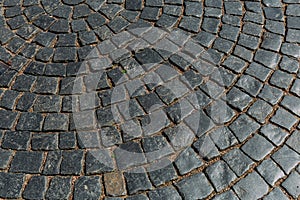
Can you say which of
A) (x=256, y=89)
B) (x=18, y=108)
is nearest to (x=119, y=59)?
(x=18, y=108)

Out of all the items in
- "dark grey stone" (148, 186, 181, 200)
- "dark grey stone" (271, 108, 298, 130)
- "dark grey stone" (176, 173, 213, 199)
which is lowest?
"dark grey stone" (148, 186, 181, 200)

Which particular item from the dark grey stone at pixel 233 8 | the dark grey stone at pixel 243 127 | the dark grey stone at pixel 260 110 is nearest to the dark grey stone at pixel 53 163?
the dark grey stone at pixel 243 127

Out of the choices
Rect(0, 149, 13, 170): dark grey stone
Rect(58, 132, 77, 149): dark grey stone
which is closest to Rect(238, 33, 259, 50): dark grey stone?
Rect(58, 132, 77, 149): dark grey stone

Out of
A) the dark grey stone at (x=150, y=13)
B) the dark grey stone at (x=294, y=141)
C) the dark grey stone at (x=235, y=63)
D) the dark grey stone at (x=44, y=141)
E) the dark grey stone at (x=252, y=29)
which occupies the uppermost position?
the dark grey stone at (x=150, y=13)

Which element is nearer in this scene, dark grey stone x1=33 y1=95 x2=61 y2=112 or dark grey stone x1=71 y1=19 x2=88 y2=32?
dark grey stone x1=33 y1=95 x2=61 y2=112

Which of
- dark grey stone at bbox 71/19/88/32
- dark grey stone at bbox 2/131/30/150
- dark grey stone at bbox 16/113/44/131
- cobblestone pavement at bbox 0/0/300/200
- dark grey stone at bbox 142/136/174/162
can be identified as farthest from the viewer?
dark grey stone at bbox 71/19/88/32

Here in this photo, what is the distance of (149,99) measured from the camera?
12.8 ft

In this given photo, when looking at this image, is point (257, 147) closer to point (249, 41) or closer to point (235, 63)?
point (235, 63)

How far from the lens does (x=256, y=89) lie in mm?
3938

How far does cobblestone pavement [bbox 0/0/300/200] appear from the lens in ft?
11.2

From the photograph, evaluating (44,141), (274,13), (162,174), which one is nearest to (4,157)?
(44,141)

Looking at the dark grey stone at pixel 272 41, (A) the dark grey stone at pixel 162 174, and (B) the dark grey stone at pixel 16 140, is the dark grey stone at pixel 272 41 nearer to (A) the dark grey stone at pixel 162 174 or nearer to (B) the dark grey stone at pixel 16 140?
(A) the dark grey stone at pixel 162 174

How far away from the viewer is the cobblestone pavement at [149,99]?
3420 millimetres

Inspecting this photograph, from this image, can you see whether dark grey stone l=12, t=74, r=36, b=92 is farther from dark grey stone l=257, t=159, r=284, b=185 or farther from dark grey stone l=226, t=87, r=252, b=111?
dark grey stone l=257, t=159, r=284, b=185
